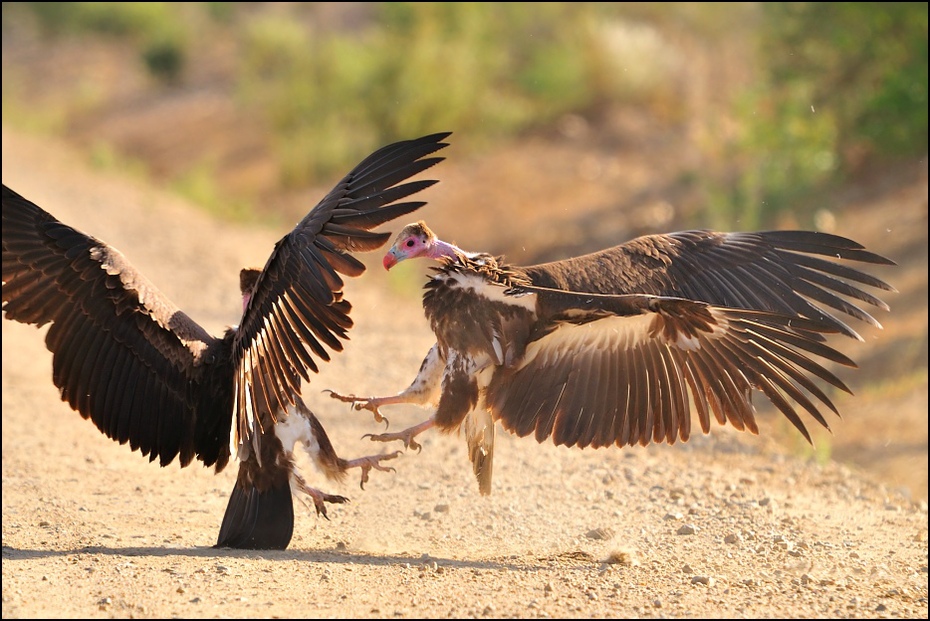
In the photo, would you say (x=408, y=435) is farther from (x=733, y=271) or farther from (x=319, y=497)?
(x=733, y=271)

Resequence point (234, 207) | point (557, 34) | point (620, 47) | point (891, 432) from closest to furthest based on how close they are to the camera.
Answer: point (891, 432) → point (234, 207) → point (620, 47) → point (557, 34)

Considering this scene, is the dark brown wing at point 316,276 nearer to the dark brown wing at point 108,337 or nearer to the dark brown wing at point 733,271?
the dark brown wing at point 108,337

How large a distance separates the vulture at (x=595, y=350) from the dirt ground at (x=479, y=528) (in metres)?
0.55

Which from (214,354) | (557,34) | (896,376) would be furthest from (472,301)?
(557,34)

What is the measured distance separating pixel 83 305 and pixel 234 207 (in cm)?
1065

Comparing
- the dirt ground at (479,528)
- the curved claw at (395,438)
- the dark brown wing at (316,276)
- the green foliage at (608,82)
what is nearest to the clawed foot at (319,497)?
the dirt ground at (479,528)

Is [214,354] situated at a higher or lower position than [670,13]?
lower

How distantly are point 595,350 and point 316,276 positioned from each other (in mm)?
1439

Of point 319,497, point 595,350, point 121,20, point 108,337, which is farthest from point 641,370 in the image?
point 121,20

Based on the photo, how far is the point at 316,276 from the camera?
4.20 metres

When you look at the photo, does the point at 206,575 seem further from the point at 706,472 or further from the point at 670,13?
the point at 670,13

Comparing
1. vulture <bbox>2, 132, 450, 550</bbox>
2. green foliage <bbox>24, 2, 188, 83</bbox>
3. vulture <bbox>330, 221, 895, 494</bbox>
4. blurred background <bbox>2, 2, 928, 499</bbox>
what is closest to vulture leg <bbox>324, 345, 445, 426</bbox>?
vulture <bbox>330, 221, 895, 494</bbox>

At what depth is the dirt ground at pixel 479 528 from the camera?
13.6 feet

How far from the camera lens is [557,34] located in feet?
68.1
